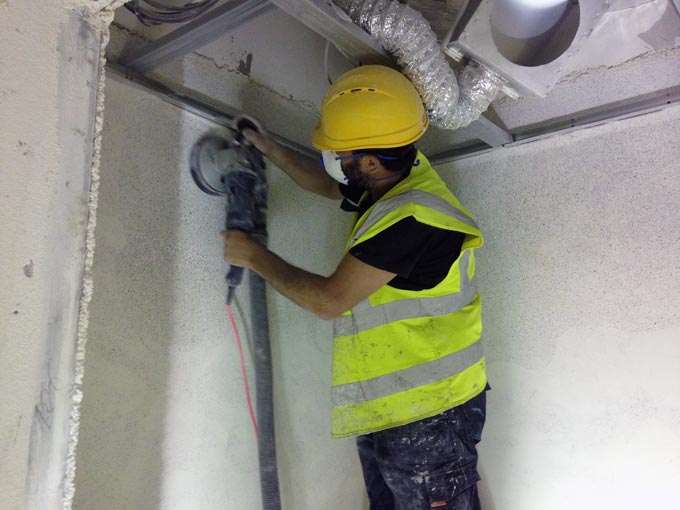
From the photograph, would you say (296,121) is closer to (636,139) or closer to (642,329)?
(636,139)

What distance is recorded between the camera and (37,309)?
0.60 metres

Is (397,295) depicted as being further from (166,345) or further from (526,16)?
(526,16)

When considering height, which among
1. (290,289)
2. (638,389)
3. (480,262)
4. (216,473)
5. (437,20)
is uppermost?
(437,20)

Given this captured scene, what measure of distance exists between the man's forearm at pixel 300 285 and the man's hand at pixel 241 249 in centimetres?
2

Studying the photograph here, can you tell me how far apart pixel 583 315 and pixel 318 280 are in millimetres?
856

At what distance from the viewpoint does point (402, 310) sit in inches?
51.9

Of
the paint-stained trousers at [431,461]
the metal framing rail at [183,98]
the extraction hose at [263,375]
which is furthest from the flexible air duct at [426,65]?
the paint-stained trousers at [431,461]

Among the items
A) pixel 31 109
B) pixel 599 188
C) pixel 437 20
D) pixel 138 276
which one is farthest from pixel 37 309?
pixel 599 188

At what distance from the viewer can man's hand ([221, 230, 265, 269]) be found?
1.23 meters

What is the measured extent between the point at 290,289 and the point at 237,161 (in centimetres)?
38

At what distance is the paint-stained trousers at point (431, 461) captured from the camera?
129 centimetres

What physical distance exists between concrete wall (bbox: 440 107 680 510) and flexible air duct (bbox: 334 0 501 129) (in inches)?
15.3

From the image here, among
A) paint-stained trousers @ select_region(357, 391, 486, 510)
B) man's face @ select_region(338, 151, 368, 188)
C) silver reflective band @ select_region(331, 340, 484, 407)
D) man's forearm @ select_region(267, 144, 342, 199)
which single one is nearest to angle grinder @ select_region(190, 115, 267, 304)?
man's forearm @ select_region(267, 144, 342, 199)

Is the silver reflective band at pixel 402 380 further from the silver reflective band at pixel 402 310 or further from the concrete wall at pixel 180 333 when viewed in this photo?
the concrete wall at pixel 180 333
